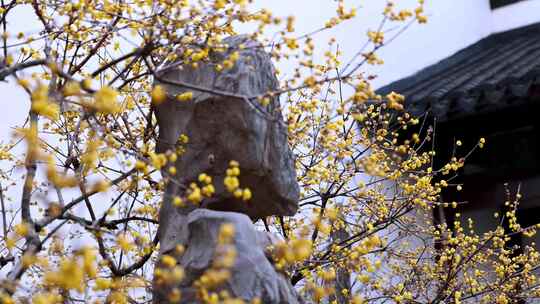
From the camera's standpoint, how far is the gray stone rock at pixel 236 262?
2.36 m

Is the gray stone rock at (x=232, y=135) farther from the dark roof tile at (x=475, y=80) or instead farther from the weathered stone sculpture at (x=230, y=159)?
the dark roof tile at (x=475, y=80)

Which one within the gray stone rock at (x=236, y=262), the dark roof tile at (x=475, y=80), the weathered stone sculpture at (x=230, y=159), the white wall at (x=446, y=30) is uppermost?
the white wall at (x=446, y=30)

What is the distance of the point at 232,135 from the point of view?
8.47 feet

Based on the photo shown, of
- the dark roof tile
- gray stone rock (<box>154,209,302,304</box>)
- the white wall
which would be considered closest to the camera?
gray stone rock (<box>154,209,302,304</box>)

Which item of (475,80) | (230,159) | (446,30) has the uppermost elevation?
(446,30)

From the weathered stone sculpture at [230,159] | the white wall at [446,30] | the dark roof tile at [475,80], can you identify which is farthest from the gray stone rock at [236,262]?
the white wall at [446,30]

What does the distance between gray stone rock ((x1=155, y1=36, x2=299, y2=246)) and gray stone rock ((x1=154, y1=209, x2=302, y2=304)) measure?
10 centimetres

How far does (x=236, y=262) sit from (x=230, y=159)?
1.25ft

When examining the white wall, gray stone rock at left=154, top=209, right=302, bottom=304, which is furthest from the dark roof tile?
Result: gray stone rock at left=154, top=209, right=302, bottom=304

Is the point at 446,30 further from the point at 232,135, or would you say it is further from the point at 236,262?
the point at 236,262

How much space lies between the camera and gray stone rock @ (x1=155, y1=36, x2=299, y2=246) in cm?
257

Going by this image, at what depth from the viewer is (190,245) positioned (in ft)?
8.23

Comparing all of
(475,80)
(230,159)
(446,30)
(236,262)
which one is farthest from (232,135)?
(446,30)

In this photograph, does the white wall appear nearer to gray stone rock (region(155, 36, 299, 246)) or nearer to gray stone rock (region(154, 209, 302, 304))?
gray stone rock (region(155, 36, 299, 246))
